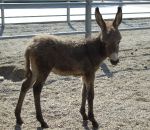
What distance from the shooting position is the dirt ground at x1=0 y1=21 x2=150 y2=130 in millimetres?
5633

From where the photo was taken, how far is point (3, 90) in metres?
6.98

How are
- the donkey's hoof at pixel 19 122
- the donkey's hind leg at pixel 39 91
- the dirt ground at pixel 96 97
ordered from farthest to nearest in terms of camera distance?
the dirt ground at pixel 96 97, the donkey's hoof at pixel 19 122, the donkey's hind leg at pixel 39 91

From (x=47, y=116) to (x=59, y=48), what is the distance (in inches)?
42.4

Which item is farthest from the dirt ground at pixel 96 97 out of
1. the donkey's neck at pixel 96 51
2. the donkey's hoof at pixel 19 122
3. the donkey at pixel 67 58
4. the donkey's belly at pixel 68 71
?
the donkey's neck at pixel 96 51

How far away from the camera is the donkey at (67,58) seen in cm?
529

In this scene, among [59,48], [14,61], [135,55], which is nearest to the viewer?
[59,48]

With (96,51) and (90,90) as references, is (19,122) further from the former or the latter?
(96,51)

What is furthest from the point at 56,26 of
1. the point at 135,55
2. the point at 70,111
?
the point at 70,111

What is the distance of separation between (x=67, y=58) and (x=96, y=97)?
5.06 ft

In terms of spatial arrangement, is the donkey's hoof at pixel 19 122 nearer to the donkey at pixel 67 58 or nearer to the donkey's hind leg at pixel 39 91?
the donkey at pixel 67 58

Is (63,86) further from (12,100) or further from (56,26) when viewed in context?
(56,26)

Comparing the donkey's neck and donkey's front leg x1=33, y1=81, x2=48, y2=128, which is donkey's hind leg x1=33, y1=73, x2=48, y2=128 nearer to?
donkey's front leg x1=33, y1=81, x2=48, y2=128

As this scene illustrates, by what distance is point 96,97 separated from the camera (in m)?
6.77

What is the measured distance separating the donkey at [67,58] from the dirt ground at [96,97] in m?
0.25
